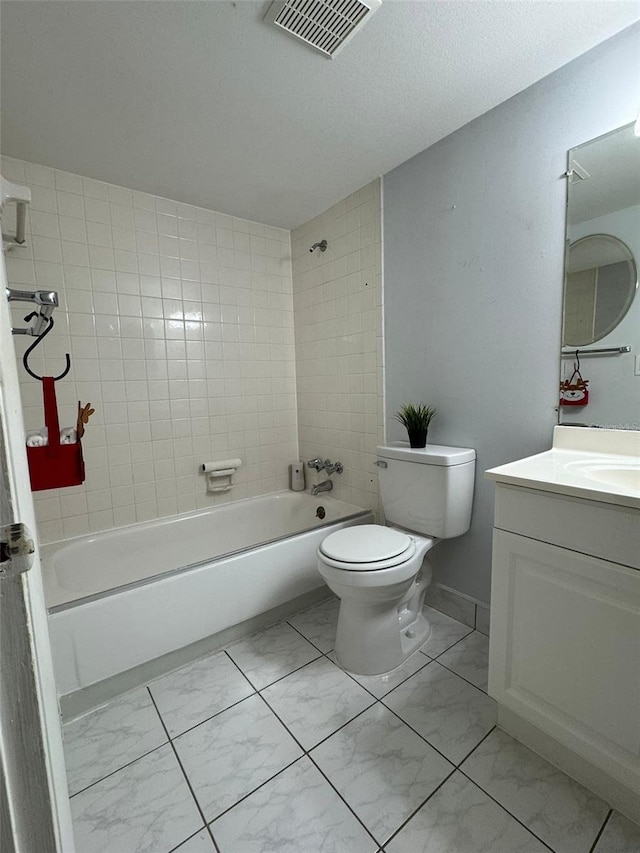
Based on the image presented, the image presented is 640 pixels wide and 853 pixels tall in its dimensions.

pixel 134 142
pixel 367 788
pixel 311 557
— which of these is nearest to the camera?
pixel 367 788

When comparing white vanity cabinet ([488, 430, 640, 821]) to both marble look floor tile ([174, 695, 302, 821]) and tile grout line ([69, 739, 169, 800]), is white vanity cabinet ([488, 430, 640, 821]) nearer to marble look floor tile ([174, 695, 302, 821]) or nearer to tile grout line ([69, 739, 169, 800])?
marble look floor tile ([174, 695, 302, 821])

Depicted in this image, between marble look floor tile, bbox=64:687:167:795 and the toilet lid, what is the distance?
778mm

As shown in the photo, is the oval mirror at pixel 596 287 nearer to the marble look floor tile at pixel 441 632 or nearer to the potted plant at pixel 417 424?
the potted plant at pixel 417 424

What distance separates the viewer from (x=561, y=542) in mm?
941

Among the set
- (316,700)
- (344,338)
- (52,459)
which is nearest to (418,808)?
(316,700)

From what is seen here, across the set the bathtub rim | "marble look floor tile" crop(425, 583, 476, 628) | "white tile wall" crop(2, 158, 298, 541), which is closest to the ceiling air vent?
"white tile wall" crop(2, 158, 298, 541)

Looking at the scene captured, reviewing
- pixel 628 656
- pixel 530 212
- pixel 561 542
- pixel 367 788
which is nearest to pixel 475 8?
pixel 530 212

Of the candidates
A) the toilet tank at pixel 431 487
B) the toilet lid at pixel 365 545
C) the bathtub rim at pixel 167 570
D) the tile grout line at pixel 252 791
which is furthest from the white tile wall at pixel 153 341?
the tile grout line at pixel 252 791

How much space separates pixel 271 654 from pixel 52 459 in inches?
43.6

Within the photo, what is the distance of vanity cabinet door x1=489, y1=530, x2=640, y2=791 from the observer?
858 mm

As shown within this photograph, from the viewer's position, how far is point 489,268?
58.5 inches

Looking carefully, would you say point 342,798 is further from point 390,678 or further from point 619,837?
point 619,837

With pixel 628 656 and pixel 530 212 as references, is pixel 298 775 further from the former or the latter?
pixel 530 212

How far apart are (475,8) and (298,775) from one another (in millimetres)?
2168
